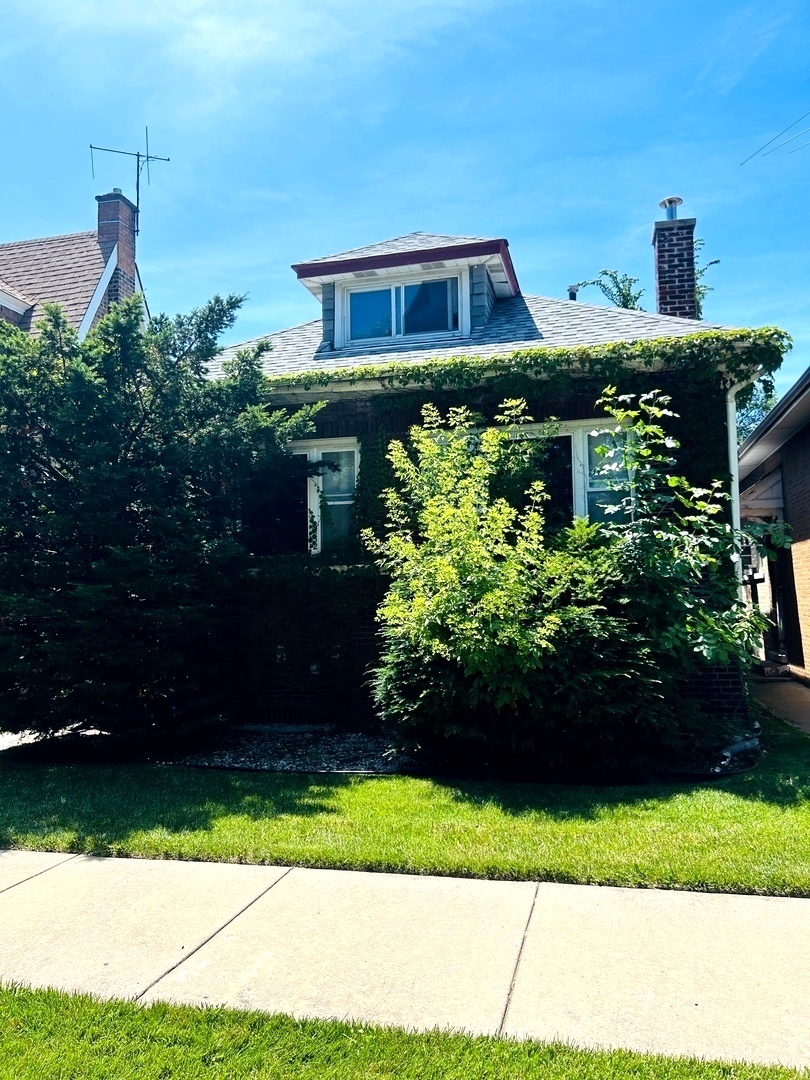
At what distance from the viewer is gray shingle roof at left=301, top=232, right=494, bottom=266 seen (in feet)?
38.2

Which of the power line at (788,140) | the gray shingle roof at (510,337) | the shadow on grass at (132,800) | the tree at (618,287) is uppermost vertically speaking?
the tree at (618,287)

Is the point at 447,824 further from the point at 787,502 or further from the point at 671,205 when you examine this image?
the point at 787,502

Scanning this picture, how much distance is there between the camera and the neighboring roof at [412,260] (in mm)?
11398

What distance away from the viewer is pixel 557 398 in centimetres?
926

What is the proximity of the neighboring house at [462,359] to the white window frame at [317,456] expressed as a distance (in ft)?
0.06

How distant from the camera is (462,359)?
9312mm

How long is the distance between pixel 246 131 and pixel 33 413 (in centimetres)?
479

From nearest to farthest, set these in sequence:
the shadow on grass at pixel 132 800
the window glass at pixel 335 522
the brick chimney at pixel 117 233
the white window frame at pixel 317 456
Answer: the shadow on grass at pixel 132 800, the window glass at pixel 335 522, the white window frame at pixel 317 456, the brick chimney at pixel 117 233

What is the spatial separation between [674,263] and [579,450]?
12.4ft

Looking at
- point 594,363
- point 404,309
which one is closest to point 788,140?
point 594,363

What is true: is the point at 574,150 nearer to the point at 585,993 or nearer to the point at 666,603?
the point at 666,603

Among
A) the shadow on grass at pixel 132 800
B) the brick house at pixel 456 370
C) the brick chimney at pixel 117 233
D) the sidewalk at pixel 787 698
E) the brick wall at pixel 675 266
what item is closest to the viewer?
the shadow on grass at pixel 132 800

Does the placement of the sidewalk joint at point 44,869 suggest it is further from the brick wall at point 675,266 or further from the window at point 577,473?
the brick wall at point 675,266

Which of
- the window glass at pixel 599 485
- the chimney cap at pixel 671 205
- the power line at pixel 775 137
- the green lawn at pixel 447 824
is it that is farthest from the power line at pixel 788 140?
the chimney cap at pixel 671 205
